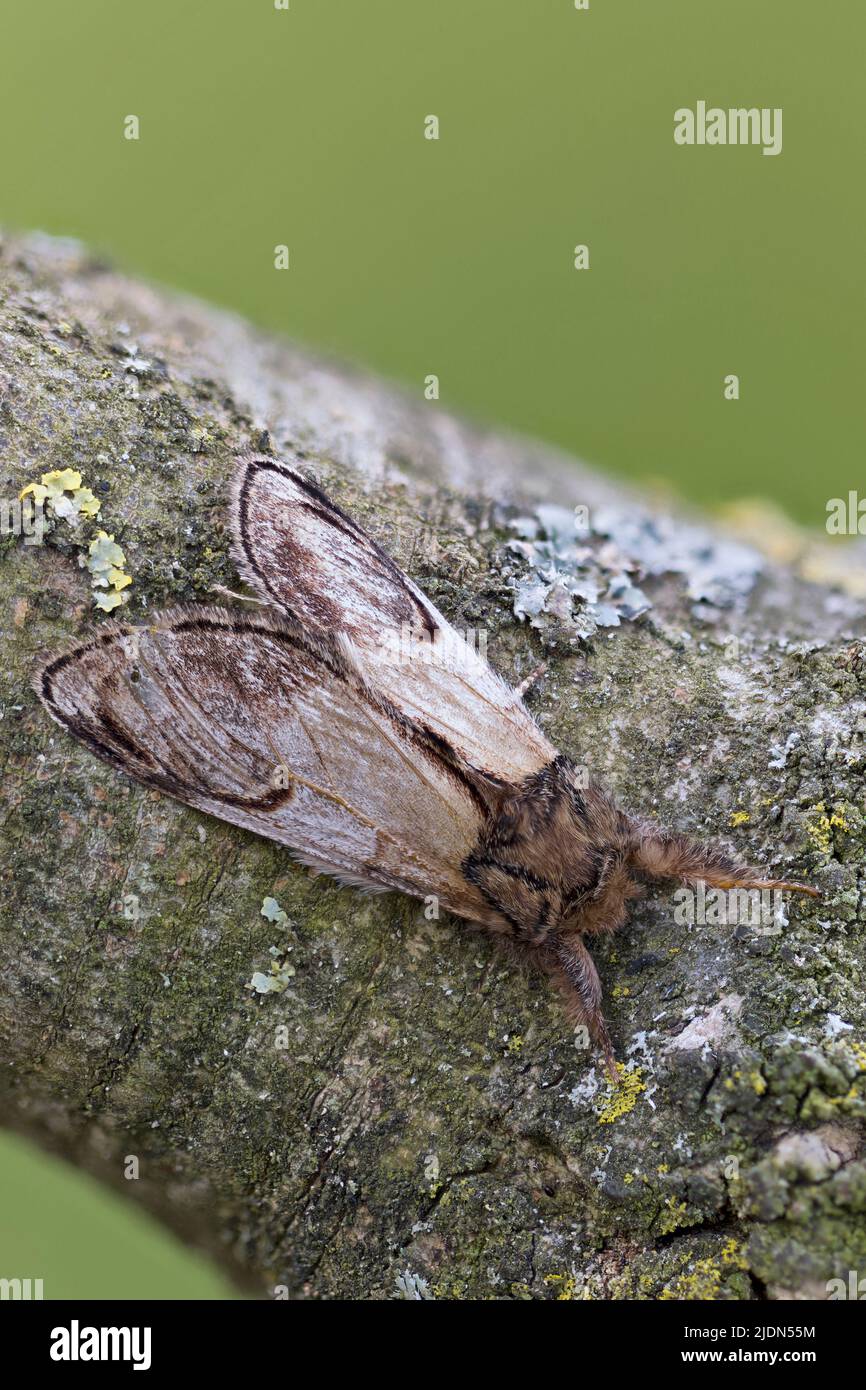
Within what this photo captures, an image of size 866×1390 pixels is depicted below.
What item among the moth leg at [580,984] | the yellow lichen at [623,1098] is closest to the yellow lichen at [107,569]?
the moth leg at [580,984]

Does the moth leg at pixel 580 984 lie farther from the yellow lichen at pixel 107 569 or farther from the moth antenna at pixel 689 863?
the yellow lichen at pixel 107 569

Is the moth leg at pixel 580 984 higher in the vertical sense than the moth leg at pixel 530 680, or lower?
lower

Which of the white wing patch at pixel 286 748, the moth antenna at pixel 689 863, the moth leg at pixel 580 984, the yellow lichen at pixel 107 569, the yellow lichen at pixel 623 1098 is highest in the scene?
the yellow lichen at pixel 107 569

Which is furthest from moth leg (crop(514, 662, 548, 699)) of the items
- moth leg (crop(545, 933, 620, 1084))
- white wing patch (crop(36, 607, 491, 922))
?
moth leg (crop(545, 933, 620, 1084))

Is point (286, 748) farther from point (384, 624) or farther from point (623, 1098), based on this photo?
point (623, 1098)

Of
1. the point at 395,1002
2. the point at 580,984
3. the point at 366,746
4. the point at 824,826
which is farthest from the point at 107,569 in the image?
the point at 824,826

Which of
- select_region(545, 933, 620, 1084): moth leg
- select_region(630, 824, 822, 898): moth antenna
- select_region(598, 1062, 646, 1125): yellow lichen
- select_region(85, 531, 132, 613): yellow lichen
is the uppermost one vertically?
select_region(85, 531, 132, 613): yellow lichen
